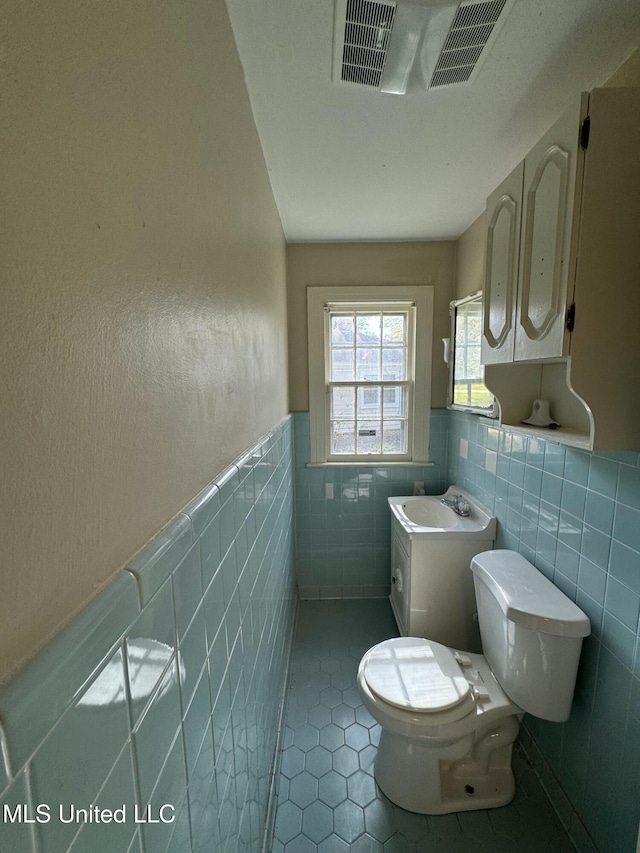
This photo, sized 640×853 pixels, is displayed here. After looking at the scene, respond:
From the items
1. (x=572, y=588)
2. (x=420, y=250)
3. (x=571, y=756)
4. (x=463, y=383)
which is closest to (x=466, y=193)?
(x=420, y=250)

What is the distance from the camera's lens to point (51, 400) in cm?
33

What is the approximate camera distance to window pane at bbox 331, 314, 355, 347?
2.45 meters

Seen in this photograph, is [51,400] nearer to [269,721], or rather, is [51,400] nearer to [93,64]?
[93,64]

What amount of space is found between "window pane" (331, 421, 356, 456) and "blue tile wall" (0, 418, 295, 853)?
4.80ft

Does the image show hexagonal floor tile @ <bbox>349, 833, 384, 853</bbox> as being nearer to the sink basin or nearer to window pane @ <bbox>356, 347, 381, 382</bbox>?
the sink basin

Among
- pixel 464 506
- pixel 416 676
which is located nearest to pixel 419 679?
pixel 416 676

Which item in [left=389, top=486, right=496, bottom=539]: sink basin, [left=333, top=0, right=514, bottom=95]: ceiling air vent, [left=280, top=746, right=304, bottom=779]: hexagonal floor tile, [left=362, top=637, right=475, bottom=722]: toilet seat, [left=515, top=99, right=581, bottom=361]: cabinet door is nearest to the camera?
[left=333, top=0, right=514, bottom=95]: ceiling air vent

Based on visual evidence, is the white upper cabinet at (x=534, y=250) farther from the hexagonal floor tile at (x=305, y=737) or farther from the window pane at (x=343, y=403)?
the hexagonal floor tile at (x=305, y=737)

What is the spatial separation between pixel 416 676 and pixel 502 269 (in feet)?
5.03

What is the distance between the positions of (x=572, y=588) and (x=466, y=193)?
176 centimetres

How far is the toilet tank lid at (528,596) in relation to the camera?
3.76 feet

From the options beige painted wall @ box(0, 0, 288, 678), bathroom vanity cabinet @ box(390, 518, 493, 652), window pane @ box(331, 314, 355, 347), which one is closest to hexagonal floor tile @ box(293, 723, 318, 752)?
bathroom vanity cabinet @ box(390, 518, 493, 652)

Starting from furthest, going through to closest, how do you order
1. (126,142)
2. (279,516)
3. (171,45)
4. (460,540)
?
(460,540) < (279,516) < (171,45) < (126,142)

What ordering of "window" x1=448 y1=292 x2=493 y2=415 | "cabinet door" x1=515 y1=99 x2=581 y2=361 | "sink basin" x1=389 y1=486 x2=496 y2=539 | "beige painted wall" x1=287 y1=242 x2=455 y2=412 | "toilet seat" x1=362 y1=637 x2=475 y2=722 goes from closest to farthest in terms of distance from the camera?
"cabinet door" x1=515 y1=99 x2=581 y2=361
"toilet seat" x1=362 y1=637 x2=475 y2=722
"sink basin" x1=389 y1=486 x2=496 y2=539
"window" x1=448 y1=292 x2=493 y2=415
"beige painted wall" x1=287 y1=242 x2=455 y2=412
